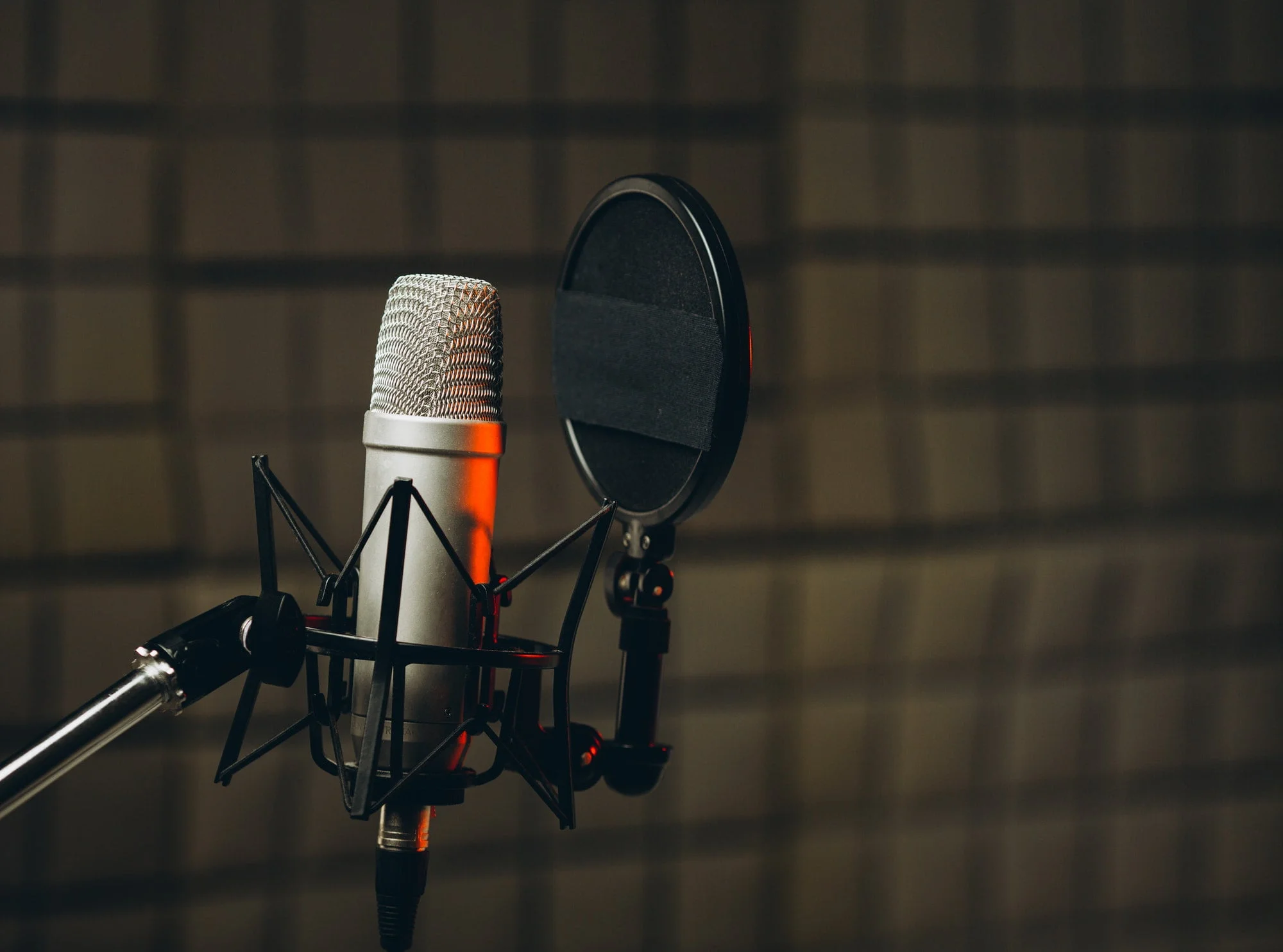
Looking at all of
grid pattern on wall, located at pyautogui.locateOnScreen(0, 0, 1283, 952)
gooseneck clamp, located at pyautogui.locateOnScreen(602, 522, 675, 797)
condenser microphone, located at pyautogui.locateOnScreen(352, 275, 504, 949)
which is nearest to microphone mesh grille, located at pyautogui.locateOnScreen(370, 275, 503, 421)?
condenser microphone, located at pyautogui.locateOnScreen(352, 275, 504, 949)

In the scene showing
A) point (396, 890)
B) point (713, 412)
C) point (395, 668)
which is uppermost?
point (713, 412)

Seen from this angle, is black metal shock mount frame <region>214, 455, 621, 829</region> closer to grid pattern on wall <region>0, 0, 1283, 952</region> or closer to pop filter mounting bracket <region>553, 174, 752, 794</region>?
pop filter mounting bracket <region>553, 174, 752, 794</region>

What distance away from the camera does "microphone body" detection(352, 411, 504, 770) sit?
49cm

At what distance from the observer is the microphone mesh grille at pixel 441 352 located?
520 mm

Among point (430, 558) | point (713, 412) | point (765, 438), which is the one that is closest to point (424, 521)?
point (430, 558)

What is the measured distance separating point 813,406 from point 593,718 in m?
0.60

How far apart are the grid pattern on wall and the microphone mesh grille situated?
119 centimetres

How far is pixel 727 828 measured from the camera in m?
1.93

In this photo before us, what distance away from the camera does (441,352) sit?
1.72 ft

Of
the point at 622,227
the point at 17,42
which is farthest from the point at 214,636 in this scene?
the point at 17,42

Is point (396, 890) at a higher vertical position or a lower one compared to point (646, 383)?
lower

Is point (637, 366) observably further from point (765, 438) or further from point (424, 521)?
point (765, 438)

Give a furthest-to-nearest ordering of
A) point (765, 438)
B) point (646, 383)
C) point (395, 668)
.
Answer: point (765, 438) → point (646, 383) → point (395, 668)

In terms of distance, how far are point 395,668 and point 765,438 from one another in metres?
1.47
